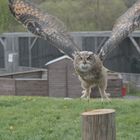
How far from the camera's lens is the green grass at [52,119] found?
17.1 ft

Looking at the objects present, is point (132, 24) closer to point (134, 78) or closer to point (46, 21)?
point (46, 21)

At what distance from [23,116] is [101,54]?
1.93 m

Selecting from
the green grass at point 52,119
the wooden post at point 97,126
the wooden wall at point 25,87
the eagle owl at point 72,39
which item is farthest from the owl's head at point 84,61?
the wooden wall at point 25,87

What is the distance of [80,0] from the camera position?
94.6 ft

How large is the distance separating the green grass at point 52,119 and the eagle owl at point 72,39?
0.60 m

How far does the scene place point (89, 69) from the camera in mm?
4410

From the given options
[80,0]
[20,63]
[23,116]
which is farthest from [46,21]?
[80,0]

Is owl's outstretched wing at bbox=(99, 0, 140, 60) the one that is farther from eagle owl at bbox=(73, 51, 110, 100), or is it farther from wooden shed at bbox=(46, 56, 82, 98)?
wooden shed at bbox=(46, 56, 82, 98)

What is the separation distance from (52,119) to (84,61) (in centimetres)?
182

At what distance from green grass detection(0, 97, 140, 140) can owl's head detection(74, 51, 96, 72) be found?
98 centimetres

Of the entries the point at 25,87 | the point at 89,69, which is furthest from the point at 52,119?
the point at 25,87

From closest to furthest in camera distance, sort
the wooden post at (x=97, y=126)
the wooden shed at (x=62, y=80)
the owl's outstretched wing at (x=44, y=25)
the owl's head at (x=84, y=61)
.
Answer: the wooden post at (x=97, y=126) → the owl's head at (x=84, y=61) → the owl's outstretched wing at (x=44, y=25) → the wooden shed at (x=62, y=80)

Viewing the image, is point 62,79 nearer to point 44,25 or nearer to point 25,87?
point 25,87

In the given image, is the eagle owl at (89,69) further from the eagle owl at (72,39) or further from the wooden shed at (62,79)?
the wooden shed at (62,79)
